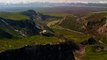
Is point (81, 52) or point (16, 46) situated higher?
point (16, 46)

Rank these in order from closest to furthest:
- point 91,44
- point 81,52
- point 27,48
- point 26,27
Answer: point 27,48 < point 81,52 < point 91,44 < point 26,27

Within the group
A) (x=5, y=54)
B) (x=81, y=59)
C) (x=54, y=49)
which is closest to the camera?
(x=5, y=54)

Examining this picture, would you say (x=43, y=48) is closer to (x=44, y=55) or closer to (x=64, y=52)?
(x=44, y=55)

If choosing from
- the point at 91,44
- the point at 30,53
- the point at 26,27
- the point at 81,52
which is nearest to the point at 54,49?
the point at 30,53

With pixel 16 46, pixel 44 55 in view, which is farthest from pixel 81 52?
pixel 16 46

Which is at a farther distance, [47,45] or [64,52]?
[64,52]

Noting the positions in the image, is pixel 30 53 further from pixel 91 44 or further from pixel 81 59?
pixel 91 44
